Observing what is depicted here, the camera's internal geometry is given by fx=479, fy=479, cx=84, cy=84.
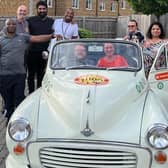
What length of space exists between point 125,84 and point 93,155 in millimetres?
1192

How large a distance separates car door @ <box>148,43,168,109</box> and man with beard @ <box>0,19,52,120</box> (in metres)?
2.23

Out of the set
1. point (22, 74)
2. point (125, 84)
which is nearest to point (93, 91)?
point (125, 84)

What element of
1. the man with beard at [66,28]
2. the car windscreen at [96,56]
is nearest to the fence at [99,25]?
the man with beard at [66,28]

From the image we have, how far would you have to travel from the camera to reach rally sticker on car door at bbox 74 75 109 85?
5.46 metres

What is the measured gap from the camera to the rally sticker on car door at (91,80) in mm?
5464

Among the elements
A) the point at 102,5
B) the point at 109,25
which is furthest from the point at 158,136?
the point at 102,5

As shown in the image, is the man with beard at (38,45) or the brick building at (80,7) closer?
the man with beard at (38,45)

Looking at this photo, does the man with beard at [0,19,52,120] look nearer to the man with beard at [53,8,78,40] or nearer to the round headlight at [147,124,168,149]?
the man with beard at [53,8,78,40]

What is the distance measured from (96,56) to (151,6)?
17.0 m

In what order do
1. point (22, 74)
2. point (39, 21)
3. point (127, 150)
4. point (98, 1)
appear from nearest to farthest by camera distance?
point (127, 150), point (22, 74), point (39, 21), point (98, 1)

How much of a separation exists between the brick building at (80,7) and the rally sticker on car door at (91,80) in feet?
137

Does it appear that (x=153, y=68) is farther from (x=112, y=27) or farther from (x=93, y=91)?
(x=112, y=27)

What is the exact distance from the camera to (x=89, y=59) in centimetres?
605

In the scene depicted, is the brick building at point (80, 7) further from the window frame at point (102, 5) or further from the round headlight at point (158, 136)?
the round headlight at point (158, 136)
